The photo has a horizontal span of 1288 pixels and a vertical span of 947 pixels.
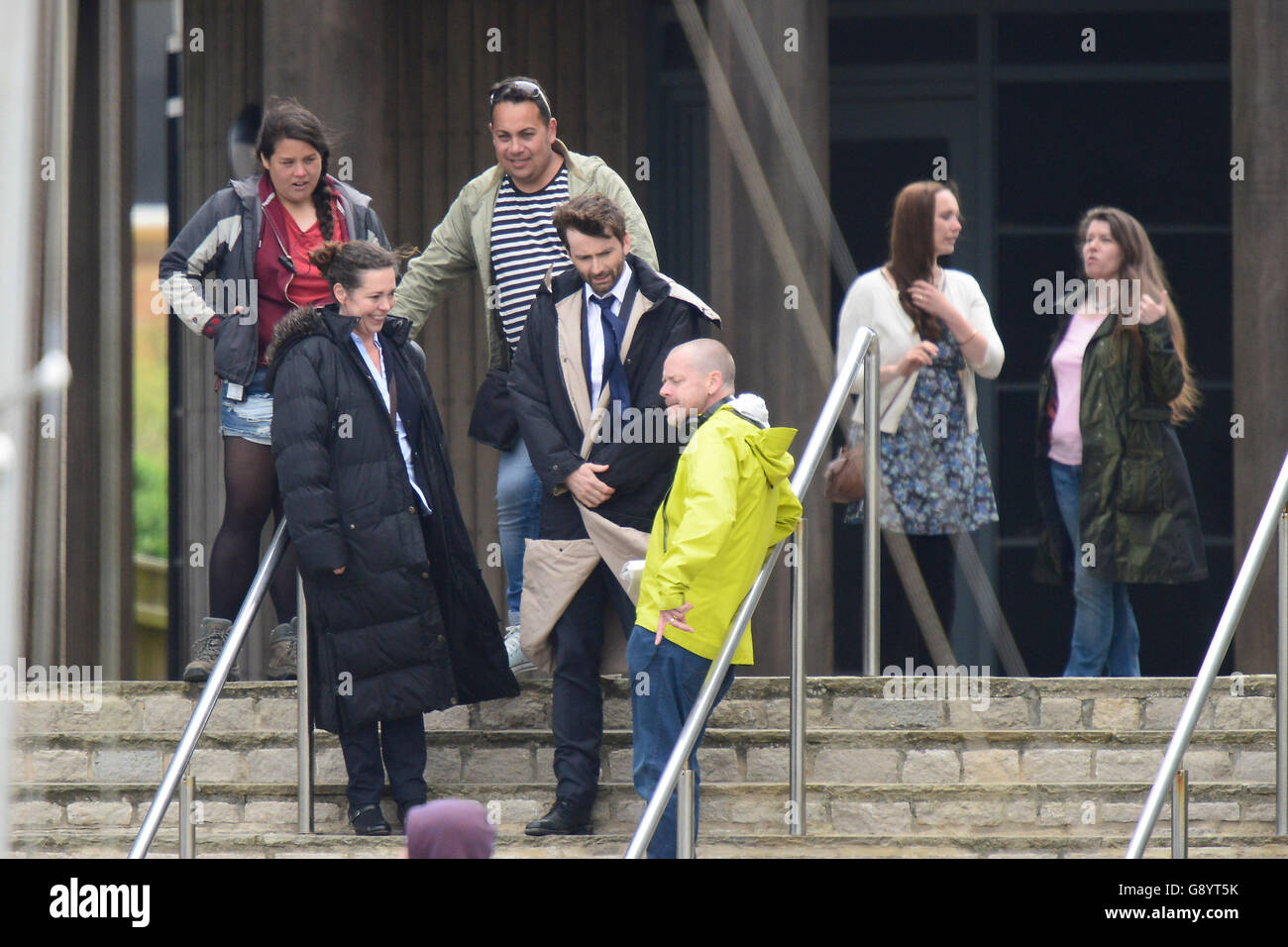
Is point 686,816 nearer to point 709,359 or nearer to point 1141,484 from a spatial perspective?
point 709,359

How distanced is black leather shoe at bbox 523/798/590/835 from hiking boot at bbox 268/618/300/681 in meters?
1.13

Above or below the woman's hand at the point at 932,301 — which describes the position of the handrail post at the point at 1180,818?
below

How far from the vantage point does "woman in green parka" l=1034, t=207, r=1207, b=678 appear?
621 centimetres

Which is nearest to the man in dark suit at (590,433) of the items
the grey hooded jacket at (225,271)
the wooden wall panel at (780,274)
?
the grey hooded jacket at (225,271)

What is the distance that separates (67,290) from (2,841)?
6689 mm

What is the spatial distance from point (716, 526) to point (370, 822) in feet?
4.27

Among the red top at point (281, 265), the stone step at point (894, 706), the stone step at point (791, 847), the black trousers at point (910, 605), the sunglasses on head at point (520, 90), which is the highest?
the sunglasses on head at point (520, 90)

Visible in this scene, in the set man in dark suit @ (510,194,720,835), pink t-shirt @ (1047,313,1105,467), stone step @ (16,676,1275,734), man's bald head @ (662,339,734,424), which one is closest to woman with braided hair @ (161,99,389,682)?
stone step @ (16,676,1275,734)

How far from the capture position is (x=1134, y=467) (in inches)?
246

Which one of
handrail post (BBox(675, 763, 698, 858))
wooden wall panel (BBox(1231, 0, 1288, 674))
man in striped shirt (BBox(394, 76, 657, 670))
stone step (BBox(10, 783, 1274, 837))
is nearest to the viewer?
handrail post (BBox(675, 763, 698, 858))

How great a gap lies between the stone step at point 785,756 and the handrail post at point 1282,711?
360 mm

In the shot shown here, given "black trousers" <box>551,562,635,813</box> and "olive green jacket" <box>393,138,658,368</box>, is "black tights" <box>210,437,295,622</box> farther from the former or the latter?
"black trousers" <box>551,562,635,813</box>

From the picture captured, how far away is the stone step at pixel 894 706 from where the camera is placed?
5949 mm

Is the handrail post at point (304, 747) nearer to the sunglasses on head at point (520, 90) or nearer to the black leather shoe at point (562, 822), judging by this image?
the black leather shoe at point (562, 822)
